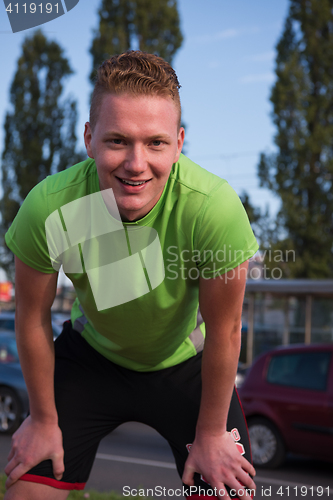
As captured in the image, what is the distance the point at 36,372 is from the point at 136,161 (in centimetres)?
95

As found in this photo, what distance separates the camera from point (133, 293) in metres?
2.11

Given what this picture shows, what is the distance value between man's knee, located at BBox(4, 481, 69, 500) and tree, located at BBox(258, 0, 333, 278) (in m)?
20.1

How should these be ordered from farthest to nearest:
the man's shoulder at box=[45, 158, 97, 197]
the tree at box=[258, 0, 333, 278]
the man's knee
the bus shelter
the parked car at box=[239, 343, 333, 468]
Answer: the tree at box=[258, 0, 333, 278]
the bus shelter
the parked car at box=[239, 343, 333, 468]
the man's knee
the man's shoulder at box=[45, 158, 97, 197]

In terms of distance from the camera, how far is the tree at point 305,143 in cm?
2188

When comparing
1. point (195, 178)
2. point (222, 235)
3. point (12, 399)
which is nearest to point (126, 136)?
point (195, 178)

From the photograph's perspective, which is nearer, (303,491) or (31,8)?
(31,8)

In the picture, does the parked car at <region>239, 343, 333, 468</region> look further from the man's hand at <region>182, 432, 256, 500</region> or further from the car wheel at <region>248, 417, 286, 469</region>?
the man's hand at <region>182, 432, 256, 500</region>

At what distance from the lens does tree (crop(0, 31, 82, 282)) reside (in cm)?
2745

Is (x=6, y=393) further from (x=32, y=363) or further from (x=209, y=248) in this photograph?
(x=209, y=248)

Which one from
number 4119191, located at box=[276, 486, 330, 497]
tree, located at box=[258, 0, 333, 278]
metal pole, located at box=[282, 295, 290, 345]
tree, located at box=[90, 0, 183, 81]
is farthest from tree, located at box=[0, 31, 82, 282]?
number 4119191, located at box=[276, 486, 330, 497]

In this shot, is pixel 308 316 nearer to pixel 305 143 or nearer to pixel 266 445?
pixel 305 143

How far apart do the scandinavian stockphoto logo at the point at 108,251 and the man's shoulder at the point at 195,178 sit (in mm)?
212

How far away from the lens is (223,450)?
2182 mm

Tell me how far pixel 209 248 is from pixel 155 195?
0.27 meters
